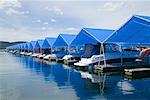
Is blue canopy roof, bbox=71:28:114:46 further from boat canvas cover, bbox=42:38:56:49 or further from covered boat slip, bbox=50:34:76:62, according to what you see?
boat canvas cover, bbox=42:38:56:49

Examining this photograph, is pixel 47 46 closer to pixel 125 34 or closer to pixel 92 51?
pixel 92 51

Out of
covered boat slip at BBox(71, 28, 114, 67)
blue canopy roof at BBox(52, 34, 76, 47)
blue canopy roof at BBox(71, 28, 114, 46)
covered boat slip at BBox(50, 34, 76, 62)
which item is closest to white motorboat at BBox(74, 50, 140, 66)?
covered boat slip at BBox(71, 28, 114, 67)

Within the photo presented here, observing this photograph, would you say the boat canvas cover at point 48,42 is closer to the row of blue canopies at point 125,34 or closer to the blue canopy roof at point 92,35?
the row of blue canopies at point 125,34

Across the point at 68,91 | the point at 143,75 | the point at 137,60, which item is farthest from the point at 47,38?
the point at 68,91

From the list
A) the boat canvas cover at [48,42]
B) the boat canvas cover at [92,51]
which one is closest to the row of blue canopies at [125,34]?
the boat canvas cover at [92,51]

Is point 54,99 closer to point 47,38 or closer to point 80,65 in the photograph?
point 80,65

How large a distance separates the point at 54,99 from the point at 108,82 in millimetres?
6902

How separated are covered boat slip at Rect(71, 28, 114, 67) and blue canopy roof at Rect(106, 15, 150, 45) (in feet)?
7.54

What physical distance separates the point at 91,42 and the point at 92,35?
2.82 metres

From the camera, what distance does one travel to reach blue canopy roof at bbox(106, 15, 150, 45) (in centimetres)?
2086

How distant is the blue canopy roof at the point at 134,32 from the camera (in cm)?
2086

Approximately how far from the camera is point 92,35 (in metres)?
29.7

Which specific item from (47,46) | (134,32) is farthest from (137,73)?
(47,46)

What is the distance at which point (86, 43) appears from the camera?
109 ft
